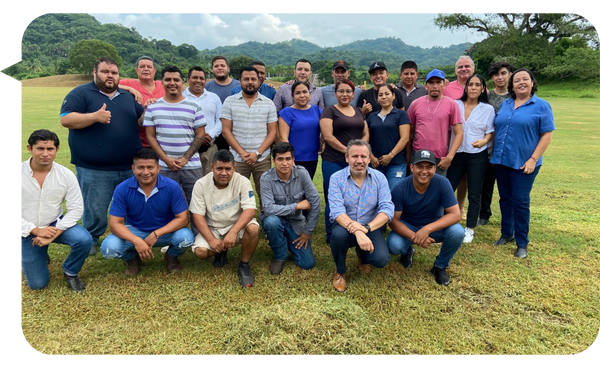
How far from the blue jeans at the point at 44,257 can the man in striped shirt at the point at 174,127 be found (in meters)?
1.27

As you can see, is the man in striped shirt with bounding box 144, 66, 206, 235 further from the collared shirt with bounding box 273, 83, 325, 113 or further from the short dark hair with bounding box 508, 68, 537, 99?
the short dark hair with bounding box 508, 68, 537, 99

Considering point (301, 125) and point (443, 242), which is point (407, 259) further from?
point (301, 125)

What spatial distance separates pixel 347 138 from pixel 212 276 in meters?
2.42

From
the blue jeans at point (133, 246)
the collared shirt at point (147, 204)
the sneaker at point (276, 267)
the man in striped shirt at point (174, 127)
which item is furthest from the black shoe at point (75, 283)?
the sneaker at point (276, 267)

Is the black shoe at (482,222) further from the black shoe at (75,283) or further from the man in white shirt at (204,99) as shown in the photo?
the black shoe at (75,283)

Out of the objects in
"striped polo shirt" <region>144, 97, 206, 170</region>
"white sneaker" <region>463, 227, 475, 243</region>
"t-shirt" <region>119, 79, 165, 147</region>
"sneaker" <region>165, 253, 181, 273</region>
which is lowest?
"sneaker" <region>165, 253, 181, 273</region>

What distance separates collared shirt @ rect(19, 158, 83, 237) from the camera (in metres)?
3.68

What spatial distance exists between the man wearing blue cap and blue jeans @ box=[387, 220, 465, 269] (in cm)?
117

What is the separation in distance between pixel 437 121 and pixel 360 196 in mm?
1674

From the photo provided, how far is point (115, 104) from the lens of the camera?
4.40 meters

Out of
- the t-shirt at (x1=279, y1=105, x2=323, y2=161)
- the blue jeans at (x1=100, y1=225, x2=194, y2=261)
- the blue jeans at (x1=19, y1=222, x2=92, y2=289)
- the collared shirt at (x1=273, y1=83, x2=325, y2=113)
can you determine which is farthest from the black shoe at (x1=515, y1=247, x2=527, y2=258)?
the blue jeans at (x1=19, y1=222, x2=92, y2=289)

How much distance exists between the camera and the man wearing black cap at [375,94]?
521 cm

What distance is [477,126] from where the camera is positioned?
16.5ft

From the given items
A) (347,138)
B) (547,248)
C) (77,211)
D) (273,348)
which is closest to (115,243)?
(77,211)
